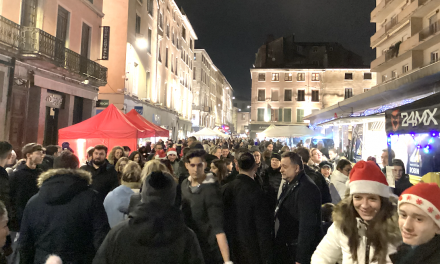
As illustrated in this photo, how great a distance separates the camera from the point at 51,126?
16.0m

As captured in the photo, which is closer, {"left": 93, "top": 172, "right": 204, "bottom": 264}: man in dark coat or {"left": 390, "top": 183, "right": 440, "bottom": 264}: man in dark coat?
{"left": 390, "top": 183, "right": 440, "bottom": 264}: man in dark coat

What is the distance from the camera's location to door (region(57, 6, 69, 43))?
15.8 meters

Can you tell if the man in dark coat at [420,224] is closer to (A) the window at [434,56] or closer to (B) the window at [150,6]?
(A) the window at [434,56]

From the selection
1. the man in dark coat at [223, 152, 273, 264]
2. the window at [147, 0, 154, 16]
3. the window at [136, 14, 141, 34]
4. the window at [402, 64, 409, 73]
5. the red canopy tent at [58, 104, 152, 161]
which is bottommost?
the man in dark coat at [223, 152, 273, 264]

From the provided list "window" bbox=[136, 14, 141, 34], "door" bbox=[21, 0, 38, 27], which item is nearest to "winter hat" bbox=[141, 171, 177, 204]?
"door" bbox=[21, 0, 38, 27]

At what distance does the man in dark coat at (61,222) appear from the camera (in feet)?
9.89

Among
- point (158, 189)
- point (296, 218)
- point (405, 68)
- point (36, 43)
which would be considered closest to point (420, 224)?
point (158, 189)

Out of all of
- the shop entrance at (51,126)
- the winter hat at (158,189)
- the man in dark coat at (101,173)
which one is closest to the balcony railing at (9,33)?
the shop entrance at (51,126)

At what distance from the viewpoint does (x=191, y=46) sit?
49.7 metres

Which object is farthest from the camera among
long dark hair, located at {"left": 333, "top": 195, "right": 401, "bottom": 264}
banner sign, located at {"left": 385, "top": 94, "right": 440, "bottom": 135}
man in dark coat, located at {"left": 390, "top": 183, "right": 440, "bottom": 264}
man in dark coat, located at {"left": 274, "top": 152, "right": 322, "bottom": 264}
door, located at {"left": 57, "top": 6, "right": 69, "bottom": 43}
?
door, located at {"left": 57, "top": 6, "right": 69, "bottom": 43}

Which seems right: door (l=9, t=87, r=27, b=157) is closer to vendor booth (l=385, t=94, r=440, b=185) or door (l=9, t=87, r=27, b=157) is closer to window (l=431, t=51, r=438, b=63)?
vendor booth (l=385, t=94, r=440, b=185)

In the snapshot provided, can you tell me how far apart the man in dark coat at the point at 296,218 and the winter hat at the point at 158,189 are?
78.1 inches

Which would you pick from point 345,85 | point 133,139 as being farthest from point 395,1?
point 133,139

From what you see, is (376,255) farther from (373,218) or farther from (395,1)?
(395,1)
